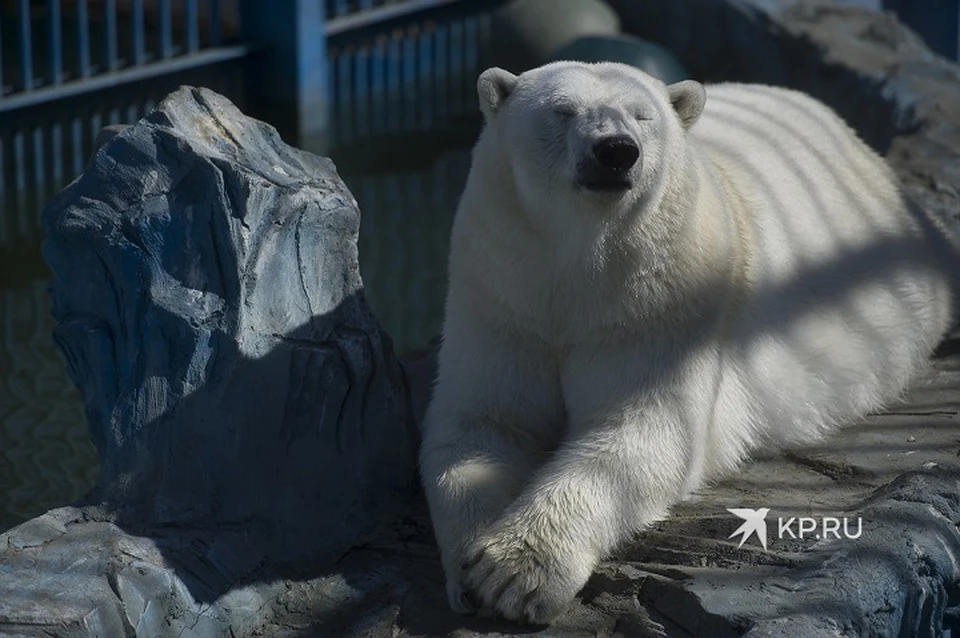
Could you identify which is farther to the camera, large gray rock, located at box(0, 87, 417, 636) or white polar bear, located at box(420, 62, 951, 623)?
large gray rock, located at box(0, 87, 417, 636)

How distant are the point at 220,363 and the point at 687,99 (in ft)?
4.49

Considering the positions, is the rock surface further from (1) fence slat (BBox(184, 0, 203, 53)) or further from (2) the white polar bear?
(1) fence slat (BBox(184, 0, 203, 53))

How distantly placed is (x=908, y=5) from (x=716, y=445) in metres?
7.24

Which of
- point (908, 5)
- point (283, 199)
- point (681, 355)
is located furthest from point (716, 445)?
point (908, 5)

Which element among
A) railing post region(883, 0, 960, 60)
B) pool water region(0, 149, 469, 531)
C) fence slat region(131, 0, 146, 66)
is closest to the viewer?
pool water region(0, 149, 469, 531)

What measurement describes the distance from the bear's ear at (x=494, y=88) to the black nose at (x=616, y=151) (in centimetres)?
50

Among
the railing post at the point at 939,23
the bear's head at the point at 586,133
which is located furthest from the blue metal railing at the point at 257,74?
the bear's head at the point at 586,133

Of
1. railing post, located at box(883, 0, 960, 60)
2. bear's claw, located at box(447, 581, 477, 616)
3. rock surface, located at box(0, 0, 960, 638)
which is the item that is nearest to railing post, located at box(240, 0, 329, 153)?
railing post, located at box(883, 0, 960, 60)

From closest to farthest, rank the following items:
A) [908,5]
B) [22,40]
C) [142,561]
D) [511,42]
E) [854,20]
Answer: [142,561], [22,40], [854,20], [511,42], [908,5]

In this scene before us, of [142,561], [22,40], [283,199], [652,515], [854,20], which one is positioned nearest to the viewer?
[142,561]

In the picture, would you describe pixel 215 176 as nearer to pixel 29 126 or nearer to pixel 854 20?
pixel 29 126

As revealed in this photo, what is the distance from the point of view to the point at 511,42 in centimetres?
937

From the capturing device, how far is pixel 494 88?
12.7 ft

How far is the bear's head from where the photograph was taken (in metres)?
3.49
